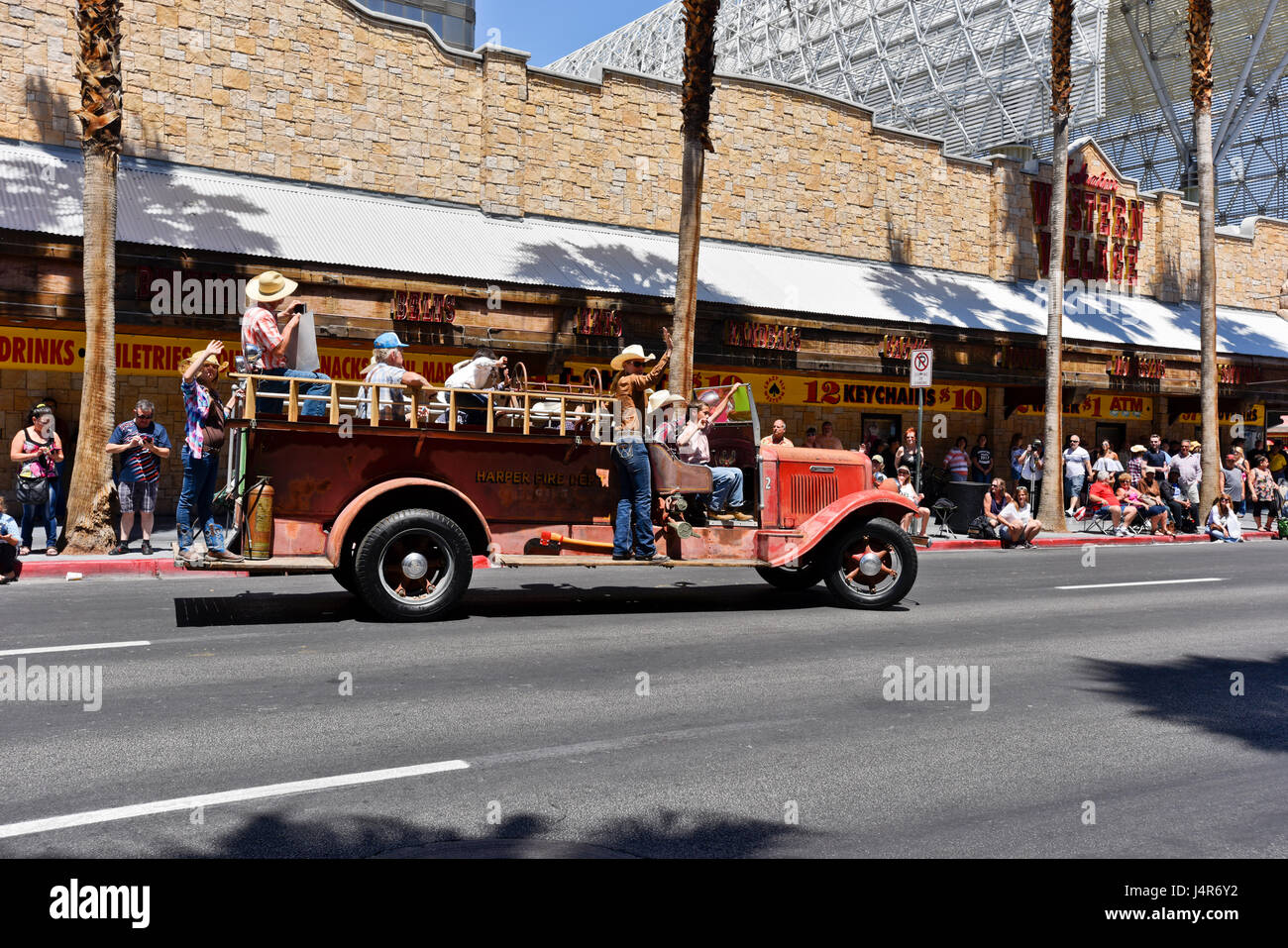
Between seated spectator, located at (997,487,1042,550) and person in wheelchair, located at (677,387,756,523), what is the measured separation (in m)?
9.94

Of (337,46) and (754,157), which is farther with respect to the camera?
(754,157)

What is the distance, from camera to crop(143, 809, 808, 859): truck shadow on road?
3852 mm

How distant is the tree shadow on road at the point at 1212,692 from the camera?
19.9 ft

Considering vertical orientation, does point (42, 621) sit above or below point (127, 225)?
below

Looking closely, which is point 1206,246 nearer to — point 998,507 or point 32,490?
point 998,507

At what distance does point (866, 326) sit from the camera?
2153cm

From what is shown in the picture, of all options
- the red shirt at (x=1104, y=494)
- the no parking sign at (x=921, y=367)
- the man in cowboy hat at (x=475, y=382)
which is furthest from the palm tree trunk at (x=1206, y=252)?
the man in cowboy hat at (x=475, y=382)

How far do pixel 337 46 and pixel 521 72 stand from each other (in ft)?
11.4

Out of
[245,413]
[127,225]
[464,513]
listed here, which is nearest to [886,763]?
[464,513]

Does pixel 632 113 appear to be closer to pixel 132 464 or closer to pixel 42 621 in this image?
pixel 132 464

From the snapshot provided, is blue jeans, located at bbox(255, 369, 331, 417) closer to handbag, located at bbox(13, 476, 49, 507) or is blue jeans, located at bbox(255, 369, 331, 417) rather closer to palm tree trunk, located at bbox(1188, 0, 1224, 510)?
handbag, located at bbox(13, 476, 49, 507)

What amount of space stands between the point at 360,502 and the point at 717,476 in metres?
3.37

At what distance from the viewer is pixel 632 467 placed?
30.4 feet

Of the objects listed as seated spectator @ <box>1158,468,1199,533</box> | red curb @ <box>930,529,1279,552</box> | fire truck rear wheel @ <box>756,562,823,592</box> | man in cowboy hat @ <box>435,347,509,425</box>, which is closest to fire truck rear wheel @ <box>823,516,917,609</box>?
fire truck rear wheel @ <box>756,562,823,592</box>
